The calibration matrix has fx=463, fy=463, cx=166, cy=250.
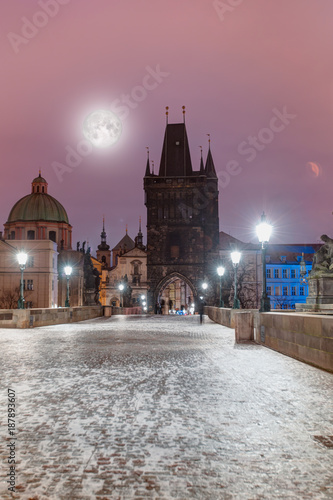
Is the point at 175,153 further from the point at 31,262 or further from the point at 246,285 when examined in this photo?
the point at 31,262

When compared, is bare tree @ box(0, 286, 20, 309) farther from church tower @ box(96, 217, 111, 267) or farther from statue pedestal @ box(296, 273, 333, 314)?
church tower @ box(96, 217, 111, 267)

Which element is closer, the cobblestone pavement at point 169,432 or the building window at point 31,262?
the cobblestone pavement at point 169,432

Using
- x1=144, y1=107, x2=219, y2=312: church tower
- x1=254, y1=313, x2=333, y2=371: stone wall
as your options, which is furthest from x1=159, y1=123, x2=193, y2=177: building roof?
x1=254, y1=313, x2=333, y2=371: stone wall

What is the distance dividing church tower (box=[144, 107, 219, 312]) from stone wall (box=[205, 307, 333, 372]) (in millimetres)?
51644

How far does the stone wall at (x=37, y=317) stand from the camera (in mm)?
20047

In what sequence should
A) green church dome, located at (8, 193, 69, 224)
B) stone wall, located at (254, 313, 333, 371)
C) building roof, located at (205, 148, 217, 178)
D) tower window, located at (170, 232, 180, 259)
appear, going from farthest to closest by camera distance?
green church dome, located at (8, 193, 69, 224), building roof, located at (205, 148, 217, 178), tower window, located at (170, 232, 180, 259), stone wall, located at (254, 313, 333, 371)

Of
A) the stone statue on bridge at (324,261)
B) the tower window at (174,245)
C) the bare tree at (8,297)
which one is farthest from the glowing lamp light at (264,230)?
the tower window at (174,245)

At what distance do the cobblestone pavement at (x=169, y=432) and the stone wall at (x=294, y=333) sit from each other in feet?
1.44

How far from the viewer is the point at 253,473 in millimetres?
3346

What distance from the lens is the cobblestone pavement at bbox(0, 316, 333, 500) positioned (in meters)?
3.15

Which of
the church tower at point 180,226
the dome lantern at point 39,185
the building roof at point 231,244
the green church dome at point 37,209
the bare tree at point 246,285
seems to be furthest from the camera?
the dome lantern at point 39,185

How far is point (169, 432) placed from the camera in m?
4.29

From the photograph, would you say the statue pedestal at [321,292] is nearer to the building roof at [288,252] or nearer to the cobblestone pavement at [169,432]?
the cobblestone pavement at [169,432]

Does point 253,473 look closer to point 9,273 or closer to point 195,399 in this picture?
point 195,399
